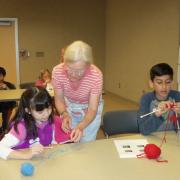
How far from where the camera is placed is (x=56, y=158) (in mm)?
1799

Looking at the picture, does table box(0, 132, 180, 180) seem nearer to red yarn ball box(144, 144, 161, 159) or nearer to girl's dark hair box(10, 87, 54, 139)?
red yarn ball box(144, 144, 161, 159)

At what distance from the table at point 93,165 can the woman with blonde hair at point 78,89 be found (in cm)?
17

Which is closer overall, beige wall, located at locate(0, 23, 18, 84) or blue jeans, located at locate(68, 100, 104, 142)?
blue jeans, located at locate(68, 100, 104, 142)

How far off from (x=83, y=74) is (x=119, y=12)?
558cm

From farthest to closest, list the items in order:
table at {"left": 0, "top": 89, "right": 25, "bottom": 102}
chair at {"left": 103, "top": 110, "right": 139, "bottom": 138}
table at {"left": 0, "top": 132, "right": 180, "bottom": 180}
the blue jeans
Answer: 1. table at {"left": 0, "top": 89, "right": 25, "bottom": 102}
2. chair at {"left": 103, "top": 110, "right": 139, "bottom": 138}
3. the blue jeans
4. table at {"left": 0, "top": 132, "right": 180, "bottom": 180}

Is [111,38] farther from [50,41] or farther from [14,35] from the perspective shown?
[14,35]

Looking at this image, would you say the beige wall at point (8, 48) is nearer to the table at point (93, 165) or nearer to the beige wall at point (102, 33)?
the beige wall at point (102, 33)

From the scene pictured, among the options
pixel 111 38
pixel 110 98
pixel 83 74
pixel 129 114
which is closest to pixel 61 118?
pixel 83 74

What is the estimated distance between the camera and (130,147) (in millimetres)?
1985

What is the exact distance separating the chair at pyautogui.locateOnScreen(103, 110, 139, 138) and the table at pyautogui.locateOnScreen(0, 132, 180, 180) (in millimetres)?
635

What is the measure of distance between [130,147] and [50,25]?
20.4 ft

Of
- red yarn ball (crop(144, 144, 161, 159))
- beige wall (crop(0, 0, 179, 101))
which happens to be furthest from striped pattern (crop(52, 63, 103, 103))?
beige wall (crop(0, 0, 179, 101))

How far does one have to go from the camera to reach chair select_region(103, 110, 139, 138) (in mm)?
2643

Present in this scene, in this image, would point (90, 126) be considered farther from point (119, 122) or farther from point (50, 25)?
point (50, 25)
